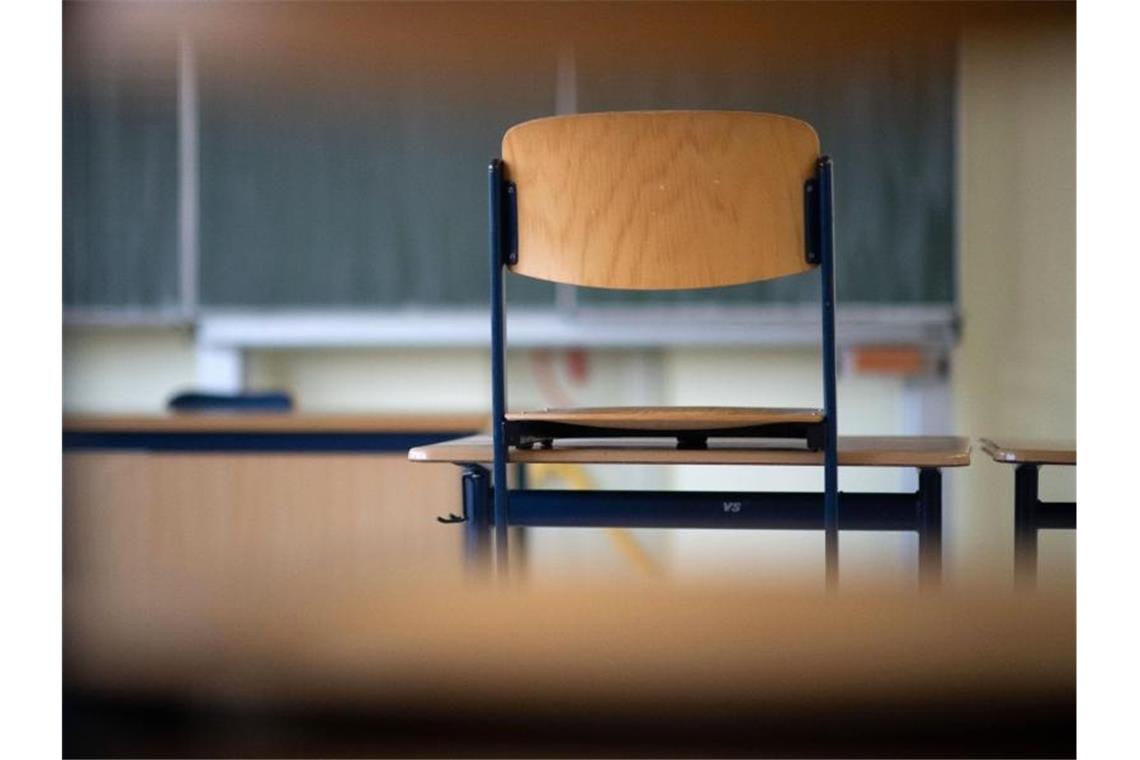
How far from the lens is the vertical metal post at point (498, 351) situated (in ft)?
3.61

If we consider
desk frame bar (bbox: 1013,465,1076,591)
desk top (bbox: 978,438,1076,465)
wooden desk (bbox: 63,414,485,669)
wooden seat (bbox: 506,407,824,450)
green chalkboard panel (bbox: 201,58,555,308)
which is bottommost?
wooden desk (bbox: 63,414,485,669)

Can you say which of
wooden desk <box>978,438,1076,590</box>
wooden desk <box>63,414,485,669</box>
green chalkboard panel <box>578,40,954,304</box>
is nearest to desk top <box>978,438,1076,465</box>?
wooden desk <box>978,438,1076,590</box>

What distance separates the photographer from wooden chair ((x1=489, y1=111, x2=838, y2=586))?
1.07 m

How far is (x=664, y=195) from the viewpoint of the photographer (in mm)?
1094

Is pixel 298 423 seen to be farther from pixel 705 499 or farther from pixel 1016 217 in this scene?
pixel 1016 217

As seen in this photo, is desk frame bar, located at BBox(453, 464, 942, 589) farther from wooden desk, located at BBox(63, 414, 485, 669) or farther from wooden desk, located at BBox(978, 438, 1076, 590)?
wooden desk, located at BBox(63, 414, 485, 669)

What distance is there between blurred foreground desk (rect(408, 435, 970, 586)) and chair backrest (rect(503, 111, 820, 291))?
16cm

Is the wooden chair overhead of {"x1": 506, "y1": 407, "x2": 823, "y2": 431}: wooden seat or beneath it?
overhead

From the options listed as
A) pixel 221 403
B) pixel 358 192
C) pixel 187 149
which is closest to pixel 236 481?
pixel 221 403

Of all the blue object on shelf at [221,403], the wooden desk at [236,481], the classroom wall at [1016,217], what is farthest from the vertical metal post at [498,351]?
the classroom wall at [1016,217]

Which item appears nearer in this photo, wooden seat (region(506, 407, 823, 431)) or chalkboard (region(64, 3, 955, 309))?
wooden seat (region(506, 407, 823, 431))

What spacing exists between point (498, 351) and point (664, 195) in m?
0.21

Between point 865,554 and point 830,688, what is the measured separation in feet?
0.92
